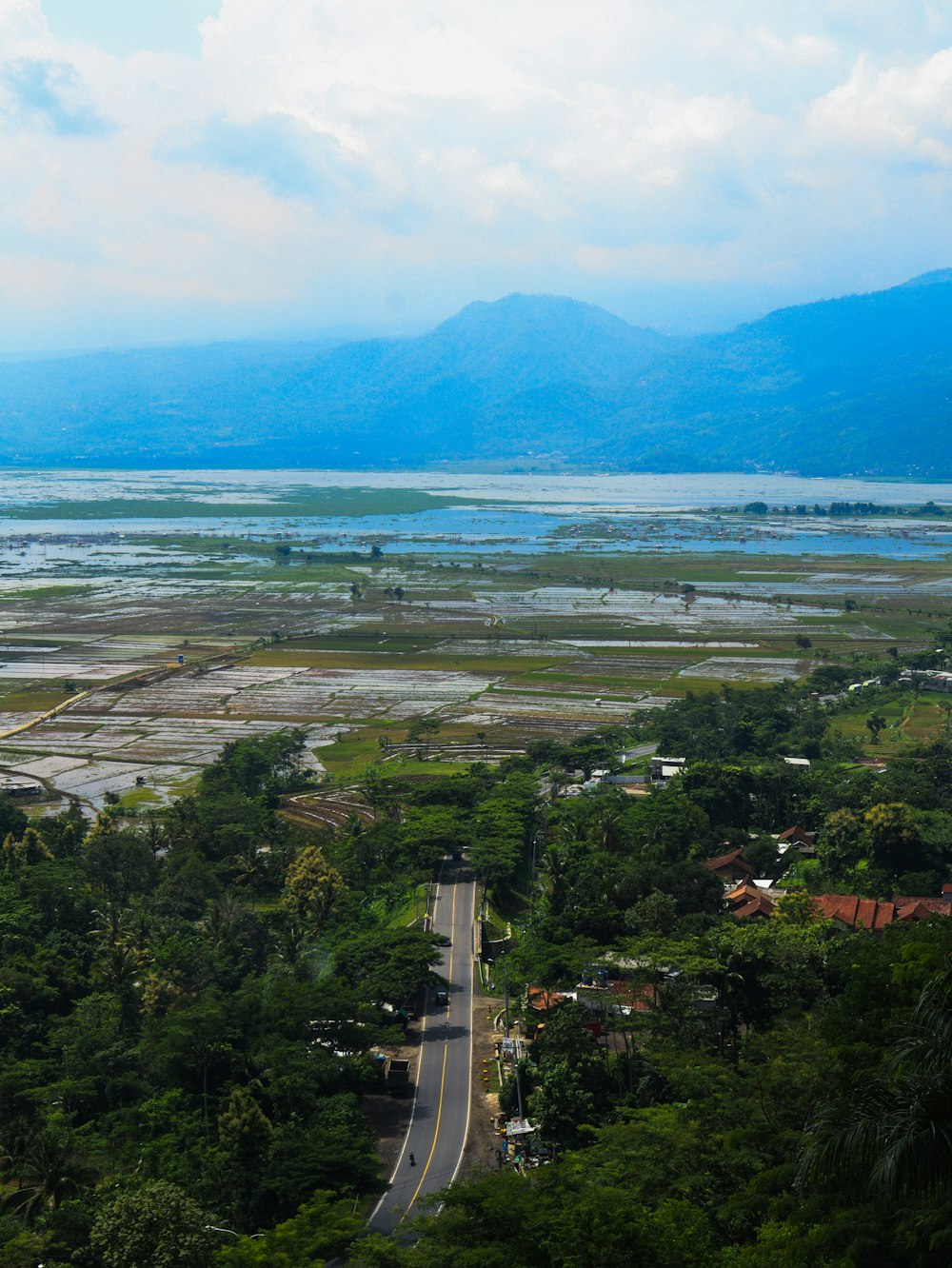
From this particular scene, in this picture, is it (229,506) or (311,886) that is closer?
(311,886)

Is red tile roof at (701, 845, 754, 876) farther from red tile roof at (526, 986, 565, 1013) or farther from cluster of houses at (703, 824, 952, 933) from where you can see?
red tile roof at (526, 986, 565, 1013)

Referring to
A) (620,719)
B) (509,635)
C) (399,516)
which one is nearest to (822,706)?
(620,719)

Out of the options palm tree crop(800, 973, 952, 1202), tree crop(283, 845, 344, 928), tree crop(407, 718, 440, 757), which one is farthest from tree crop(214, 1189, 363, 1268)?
tree crop(407, 718, 440, 757)

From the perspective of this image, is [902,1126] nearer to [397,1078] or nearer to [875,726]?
[397,1078]

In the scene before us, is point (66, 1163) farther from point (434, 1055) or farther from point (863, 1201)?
point (863, 1201)

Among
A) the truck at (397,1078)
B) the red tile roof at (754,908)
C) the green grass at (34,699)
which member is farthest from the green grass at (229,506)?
the truck at (397,1078)

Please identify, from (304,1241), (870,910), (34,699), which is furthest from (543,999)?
(34,699)

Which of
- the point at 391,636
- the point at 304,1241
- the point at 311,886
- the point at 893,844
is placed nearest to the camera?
the point at 304,1241
